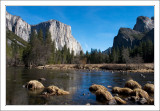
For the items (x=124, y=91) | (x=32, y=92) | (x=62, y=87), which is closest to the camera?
(x=32, y=92)

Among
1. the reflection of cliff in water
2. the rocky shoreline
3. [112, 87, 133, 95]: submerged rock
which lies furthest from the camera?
[112, 87, 133, 95]: submerged rock

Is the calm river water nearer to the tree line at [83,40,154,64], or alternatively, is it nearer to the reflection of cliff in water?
the reflection of cliff in water

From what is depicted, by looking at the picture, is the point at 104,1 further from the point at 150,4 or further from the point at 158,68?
the point at 158,68

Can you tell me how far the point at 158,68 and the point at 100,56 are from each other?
9491 cm

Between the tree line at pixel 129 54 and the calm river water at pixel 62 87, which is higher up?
the tree line at pixel 129 54

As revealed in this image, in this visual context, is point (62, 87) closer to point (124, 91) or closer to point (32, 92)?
point (32, 92)

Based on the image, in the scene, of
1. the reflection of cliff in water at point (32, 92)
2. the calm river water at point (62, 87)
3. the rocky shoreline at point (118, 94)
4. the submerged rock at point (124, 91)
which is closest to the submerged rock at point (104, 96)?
the rocky shoreline at point (118, 94)

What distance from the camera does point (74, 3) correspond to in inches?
312

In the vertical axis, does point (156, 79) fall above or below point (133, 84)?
above

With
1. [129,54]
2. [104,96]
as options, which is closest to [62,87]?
[104,96]

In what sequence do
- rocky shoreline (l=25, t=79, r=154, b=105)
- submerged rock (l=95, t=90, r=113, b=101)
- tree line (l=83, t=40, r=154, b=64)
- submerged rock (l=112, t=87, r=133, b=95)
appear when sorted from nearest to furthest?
rocky shoreline (l=25, t=79, r=154, b=105) < submerged rock (l=95, t=90, r=113, b=101) < submerged rock (l=112, t=87, r=133, b=95) < tree line (l=83, t=40, r=154, b=64)

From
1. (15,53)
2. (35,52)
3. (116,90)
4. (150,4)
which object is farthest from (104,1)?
(15,53)

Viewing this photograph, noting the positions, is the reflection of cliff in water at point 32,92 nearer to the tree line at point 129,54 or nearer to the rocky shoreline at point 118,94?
the rocky shoreline at point 118,94

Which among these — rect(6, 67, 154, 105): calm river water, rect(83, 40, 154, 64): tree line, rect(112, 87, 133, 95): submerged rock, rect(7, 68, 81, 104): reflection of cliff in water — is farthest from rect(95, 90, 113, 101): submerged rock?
rect(83, 40, 154, 64): tree line
